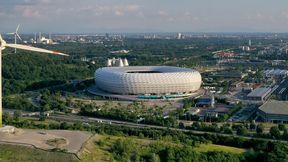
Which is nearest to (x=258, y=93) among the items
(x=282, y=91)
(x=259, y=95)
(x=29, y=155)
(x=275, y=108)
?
(x=259, y=95)

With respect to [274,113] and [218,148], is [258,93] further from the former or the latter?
[218,148]

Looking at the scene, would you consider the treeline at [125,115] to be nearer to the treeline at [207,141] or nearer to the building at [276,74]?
the treeline at [207,141]

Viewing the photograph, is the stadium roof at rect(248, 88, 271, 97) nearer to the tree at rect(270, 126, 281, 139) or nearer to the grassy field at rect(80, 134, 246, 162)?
the tree at rect(270, 126, 281, 139)

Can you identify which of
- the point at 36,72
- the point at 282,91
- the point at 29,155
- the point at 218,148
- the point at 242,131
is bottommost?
the point at 282,91

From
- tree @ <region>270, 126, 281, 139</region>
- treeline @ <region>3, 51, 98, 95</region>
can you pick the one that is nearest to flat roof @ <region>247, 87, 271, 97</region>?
tree @ <region>270, 126, 281, 139</region>

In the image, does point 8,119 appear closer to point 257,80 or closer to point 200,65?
point 257,80

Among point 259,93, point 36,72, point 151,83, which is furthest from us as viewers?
point 36,72
